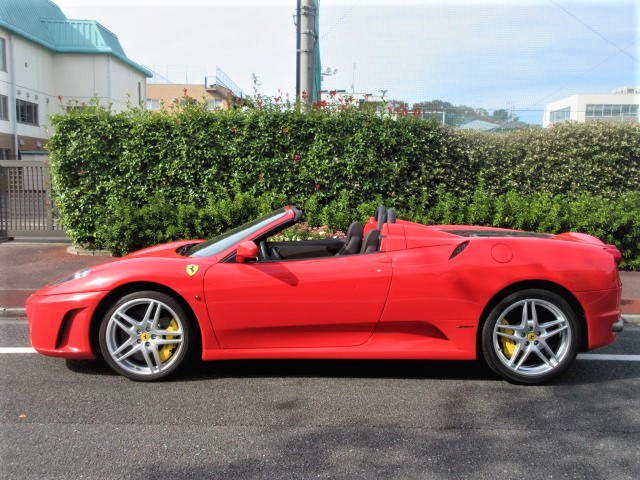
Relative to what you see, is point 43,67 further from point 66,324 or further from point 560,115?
point 66,324

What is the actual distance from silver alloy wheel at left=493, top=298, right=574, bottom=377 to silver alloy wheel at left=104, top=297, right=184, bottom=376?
230 centimetres

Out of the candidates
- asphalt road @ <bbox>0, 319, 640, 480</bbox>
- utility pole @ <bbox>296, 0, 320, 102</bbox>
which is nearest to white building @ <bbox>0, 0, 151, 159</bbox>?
utility pole @ <bbox>296, 0, 320, 102</bbox>

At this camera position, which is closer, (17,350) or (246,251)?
(246,251)

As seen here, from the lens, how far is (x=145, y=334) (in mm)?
4051

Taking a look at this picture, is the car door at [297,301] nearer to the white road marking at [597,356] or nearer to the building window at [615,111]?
the white road marking at [597,356]

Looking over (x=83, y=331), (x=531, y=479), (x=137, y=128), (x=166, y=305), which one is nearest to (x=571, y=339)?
(x=531, y=479)

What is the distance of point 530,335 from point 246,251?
2.11 meters

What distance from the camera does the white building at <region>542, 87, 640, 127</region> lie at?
9938mm

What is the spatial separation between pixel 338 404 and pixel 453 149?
6585mm

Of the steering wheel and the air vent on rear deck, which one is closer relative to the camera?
the air vent on rear deck

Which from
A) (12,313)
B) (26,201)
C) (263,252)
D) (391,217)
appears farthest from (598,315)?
(26,201)

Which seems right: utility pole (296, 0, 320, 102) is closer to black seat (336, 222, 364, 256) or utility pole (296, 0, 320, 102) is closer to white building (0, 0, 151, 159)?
black seat (336, 222, 364, 256)

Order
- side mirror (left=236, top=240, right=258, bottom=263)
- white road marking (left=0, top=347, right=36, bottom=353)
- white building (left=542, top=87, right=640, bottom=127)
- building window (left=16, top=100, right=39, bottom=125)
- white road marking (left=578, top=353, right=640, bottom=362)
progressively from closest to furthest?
1. side mirror (left=236, top=240, right=258, bottom=263)
2. white road marking (left=578, top=353, right=640, bottom=362)
3. white road marking (left=0, top=347, right=36, bottom=353)
4. white building (left=542, top=87, right=640, bottom=127)
5. building window (left=16, top=100, right=39, bottom=125)

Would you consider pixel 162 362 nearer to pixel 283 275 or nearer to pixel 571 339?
pixel 283 275
